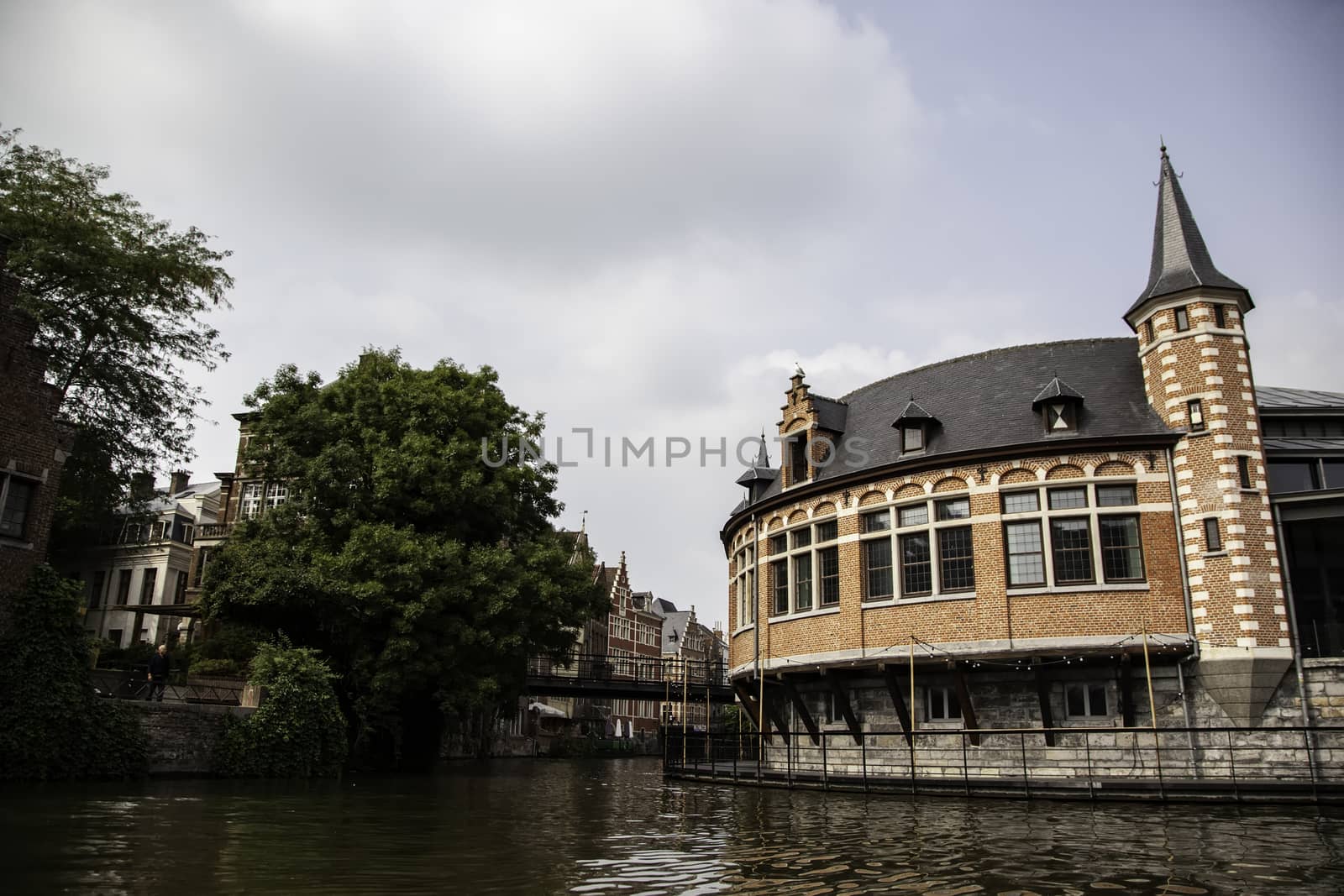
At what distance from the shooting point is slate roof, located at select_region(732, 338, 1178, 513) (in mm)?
23844

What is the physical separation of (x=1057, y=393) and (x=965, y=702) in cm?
808

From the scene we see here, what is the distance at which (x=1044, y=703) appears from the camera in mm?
22391

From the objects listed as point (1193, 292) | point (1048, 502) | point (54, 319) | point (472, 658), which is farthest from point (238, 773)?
point (1193, 292)

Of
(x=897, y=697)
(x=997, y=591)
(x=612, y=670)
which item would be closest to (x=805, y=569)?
(x=897, y=697)

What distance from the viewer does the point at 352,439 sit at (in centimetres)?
3291

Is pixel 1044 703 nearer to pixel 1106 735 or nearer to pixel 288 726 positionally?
pixel 1106 735

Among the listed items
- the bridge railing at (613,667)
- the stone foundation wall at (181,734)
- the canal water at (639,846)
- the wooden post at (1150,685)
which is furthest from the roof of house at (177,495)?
the wooden post at (1150,685)

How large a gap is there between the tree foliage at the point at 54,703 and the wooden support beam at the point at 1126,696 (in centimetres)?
2315

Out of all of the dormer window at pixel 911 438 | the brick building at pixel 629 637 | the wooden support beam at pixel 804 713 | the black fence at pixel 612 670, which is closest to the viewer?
the dormer window at pixel 911 438

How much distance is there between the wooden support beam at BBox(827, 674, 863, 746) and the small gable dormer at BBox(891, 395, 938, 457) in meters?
6.53

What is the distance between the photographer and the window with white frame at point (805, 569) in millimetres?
27094

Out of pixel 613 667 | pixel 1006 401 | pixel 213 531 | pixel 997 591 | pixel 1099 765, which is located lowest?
pixel 1099 765

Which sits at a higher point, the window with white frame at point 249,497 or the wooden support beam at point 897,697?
the window with white frame at point 249,497

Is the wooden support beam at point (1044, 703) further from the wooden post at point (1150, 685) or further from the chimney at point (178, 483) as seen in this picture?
the chimney at point (178, 483)
